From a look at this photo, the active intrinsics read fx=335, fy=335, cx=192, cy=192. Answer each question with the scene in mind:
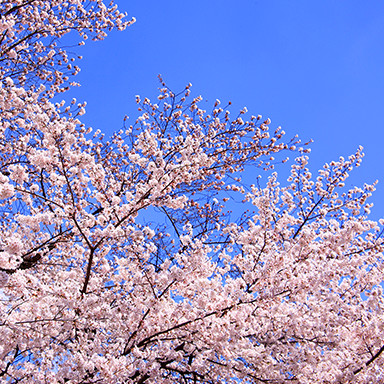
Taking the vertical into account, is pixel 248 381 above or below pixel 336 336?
below

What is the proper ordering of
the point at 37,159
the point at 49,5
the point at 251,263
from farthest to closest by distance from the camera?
the point at 49,5 → the point at 251,263 → the point at 37,159

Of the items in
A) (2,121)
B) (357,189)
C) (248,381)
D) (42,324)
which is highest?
(357,189)

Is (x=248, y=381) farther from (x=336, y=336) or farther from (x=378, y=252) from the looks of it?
(x=378, y=252)

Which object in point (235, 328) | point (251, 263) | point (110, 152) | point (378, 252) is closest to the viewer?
point (235, 328)

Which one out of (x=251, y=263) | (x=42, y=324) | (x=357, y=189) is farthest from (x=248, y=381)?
(x=357, y=189)

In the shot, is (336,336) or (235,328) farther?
(336,336)

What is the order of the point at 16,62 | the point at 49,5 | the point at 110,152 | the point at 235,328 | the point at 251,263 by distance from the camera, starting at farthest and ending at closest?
the point at 110,152
the point at 49,5
the point at 16,62
the point at 251,263
the point at 235,328

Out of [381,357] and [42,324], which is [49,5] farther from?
[381,357]

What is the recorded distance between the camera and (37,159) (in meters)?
4.41

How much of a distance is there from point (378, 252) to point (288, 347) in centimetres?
364

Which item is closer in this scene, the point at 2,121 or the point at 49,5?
the point at 2,121

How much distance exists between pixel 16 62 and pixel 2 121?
60.0 inches

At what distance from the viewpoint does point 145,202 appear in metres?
5.15

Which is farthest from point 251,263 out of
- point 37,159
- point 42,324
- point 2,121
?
point 2,121
